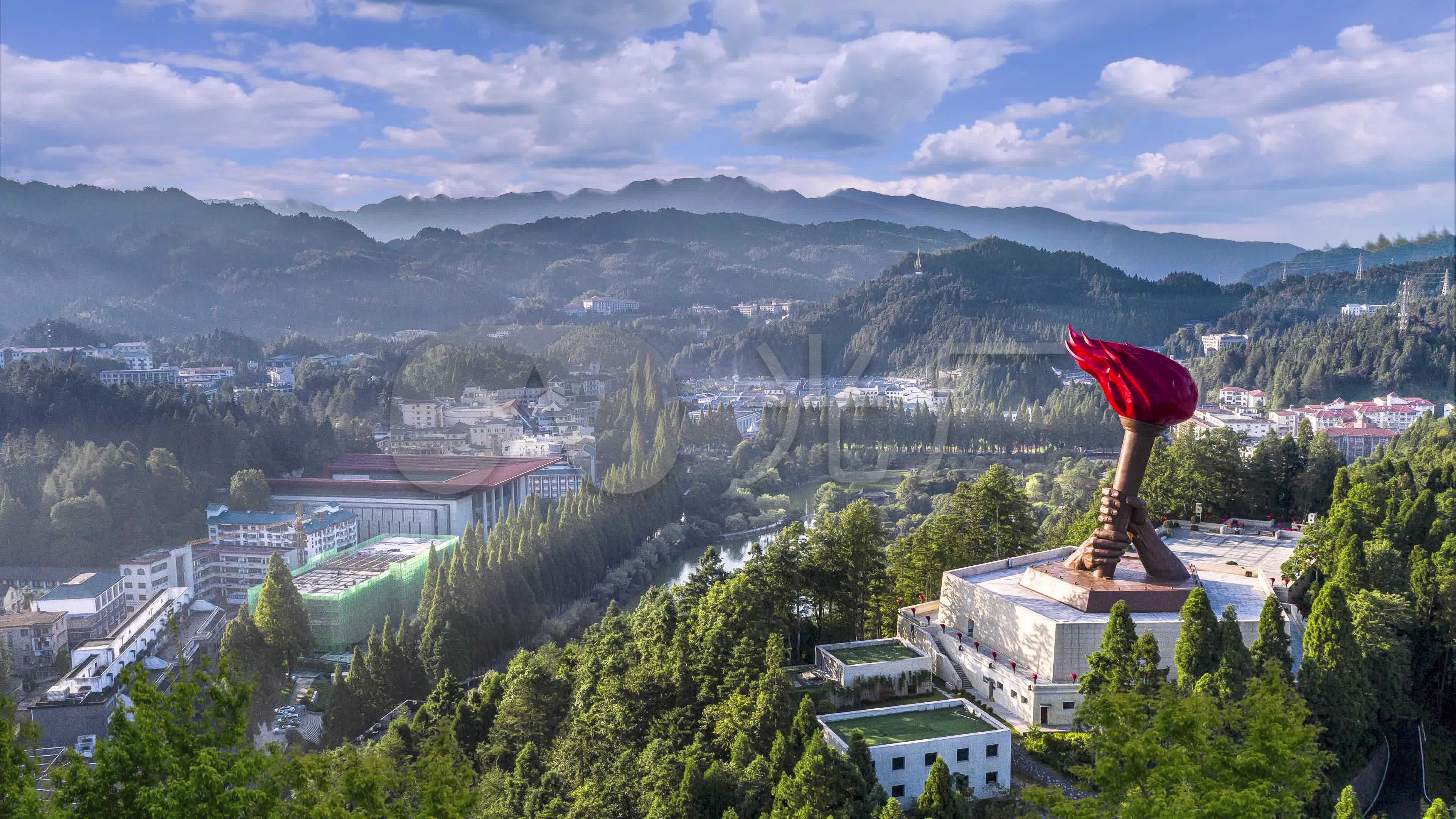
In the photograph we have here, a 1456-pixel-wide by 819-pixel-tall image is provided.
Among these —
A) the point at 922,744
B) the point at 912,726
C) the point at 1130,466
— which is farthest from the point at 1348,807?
the point at 1130,466

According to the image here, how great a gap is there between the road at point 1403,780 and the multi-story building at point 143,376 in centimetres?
3437

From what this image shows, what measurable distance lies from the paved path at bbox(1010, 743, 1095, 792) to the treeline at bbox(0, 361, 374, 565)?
18.8 meters

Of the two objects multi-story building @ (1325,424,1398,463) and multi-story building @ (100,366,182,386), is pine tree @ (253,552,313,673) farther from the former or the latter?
multi-story building @ (1325,424,1398,463)

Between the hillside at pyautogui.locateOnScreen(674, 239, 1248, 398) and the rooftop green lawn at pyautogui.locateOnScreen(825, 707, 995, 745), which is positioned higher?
the hillside at pyautogui.locateOnScreen(674, 239, 1248, 398)

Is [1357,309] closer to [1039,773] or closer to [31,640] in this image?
[1039,773]

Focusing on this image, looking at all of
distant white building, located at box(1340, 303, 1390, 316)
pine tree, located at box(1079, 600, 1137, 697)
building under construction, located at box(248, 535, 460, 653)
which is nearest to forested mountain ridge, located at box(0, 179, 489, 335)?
building under construction, located at box(248, 535, 460, 653)

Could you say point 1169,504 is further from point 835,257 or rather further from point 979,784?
point 835,257

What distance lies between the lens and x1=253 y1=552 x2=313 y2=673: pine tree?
13.8 metres

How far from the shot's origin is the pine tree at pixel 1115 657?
755cm

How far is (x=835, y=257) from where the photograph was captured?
264 ft

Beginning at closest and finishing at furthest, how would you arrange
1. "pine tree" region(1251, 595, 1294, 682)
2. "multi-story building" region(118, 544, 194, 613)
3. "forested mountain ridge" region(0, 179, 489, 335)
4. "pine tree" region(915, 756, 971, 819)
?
"pine tree" region(915, 756, 971, 819)
"pine tree" region(1251, 595, 1294, 682)
"multi-story building" region(118, 544, 194, 613)
"forested mountain ridge" region(0, 179, 489, 335)

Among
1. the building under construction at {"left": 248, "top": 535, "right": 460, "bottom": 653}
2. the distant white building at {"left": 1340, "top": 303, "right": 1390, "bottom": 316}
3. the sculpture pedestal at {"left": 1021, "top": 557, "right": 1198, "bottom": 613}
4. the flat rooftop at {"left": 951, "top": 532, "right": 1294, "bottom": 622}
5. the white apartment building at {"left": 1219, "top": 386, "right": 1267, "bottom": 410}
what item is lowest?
the building under construction at {"left": 248, "top": 535, "right": 460, "bottom": 653}

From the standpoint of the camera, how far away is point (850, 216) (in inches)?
3607

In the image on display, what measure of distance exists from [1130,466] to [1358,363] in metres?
32.4
